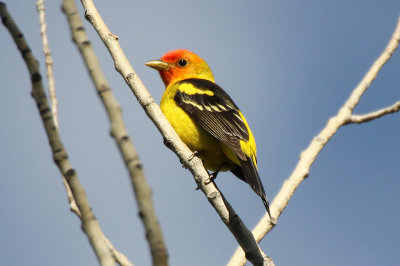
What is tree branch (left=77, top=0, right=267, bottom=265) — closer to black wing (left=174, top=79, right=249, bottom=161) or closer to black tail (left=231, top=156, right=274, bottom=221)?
black tail (left=231, top=156, right=274, bottom=221)

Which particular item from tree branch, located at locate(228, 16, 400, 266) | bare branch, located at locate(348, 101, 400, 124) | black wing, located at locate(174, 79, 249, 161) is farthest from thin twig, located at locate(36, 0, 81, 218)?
bare branch, located at locate(348, 101, 400, 124)

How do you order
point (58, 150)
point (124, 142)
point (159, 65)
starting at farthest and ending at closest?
point (159, 65)
point (58, 150)
point (124, 142)

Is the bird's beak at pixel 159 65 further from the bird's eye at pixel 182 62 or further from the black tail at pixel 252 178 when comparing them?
the black tail at pixel 252 178

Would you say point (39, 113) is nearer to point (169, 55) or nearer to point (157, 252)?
point (157, 252)

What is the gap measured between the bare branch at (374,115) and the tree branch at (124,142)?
3395mm

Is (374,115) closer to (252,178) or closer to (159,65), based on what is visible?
(252,178)

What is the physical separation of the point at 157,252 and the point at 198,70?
21.1 feet

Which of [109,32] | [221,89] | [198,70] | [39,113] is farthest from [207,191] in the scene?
[198,70]

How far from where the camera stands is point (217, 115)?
20.2 ft

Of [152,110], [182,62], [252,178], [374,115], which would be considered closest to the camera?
[152,110]

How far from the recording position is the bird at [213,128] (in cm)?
566

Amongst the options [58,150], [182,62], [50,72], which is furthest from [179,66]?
[58,150]

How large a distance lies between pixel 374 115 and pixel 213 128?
1.75 metres

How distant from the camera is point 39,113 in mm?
2029
